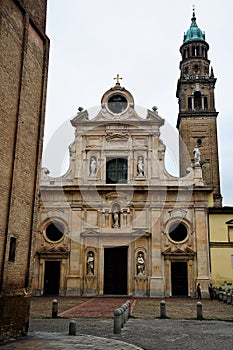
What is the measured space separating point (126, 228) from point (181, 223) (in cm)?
403

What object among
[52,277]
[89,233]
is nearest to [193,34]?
[89,233]

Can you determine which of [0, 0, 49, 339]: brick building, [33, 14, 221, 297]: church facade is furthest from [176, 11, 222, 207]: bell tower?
[0, 0, 49, 339]: brick building

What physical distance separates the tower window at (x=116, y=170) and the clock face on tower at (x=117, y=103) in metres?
4.14

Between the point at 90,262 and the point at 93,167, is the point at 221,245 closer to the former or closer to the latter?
the point at 90,262

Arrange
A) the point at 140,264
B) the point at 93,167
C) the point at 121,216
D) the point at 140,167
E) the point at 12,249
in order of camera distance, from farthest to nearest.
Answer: the point at 93,167, the point at 140,167, the point at 121,216, the point at 140,264, the point at 12,249

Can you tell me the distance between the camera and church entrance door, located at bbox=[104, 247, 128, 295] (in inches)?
1117

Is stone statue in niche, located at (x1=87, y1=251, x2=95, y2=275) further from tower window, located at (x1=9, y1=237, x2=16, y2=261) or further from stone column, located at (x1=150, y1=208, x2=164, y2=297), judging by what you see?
tower window, located at (x1=9, y1=237, x2=16, y2=261)

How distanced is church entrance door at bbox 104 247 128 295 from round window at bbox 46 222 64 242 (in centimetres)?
355

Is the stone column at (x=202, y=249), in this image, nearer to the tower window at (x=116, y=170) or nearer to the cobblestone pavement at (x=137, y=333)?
the tower window at (x=116, y=170)

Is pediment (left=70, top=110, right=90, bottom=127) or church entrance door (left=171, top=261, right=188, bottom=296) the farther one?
pediment (left=70, top=110, right=90, bottom=127)

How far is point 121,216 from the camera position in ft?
96.7

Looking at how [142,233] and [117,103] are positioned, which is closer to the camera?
[142,233]

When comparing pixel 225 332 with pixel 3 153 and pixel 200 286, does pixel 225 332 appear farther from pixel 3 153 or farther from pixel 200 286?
pixel 200 286

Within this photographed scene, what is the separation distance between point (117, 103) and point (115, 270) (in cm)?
1315
